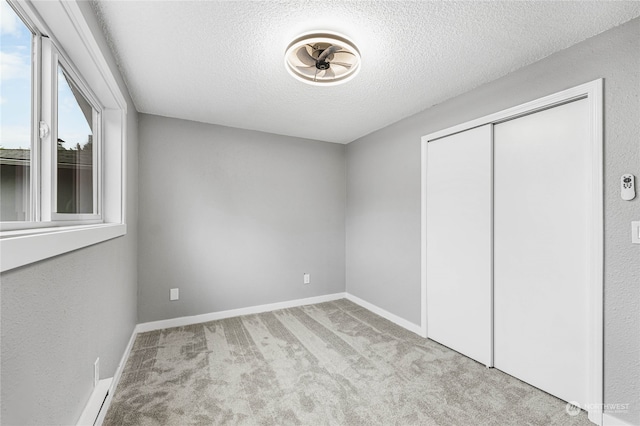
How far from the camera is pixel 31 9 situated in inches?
46.0

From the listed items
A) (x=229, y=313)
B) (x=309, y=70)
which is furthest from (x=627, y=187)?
(x=229, y=313)

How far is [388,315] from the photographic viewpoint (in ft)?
11.2

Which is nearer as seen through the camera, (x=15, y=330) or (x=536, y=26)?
(x=15, y=330)

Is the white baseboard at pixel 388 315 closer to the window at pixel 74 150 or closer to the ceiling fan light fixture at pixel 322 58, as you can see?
the ceiling fan light fixture at pixel 322 58

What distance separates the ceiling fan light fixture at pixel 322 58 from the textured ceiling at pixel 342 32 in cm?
7

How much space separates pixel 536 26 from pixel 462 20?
481 mm

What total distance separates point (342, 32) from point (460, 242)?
2017 millimetres

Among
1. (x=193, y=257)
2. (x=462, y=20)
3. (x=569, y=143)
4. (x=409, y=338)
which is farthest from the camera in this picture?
(x=193, y=257)

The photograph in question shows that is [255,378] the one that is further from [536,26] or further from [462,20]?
[536,26]

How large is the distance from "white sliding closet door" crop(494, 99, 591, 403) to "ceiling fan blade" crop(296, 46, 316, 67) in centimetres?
162

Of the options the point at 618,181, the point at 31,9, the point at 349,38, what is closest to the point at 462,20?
the point at 349,38

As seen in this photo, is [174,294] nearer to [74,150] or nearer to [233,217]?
[233,217]

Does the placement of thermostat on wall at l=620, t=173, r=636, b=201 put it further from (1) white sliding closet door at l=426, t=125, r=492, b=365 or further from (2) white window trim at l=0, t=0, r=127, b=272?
(2) white window trim at l=0, t=0, r=127, b=272

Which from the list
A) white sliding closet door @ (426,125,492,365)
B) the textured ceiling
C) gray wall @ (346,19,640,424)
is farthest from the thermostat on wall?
the textured ceiling
